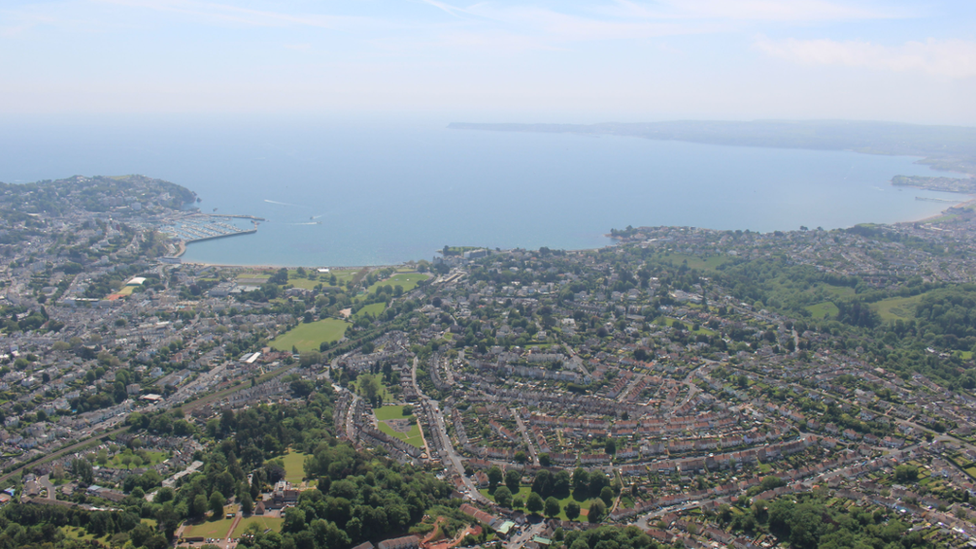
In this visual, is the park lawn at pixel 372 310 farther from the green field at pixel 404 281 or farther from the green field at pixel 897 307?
the green field at pixel 897 307

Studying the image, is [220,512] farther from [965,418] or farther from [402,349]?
[965,418]

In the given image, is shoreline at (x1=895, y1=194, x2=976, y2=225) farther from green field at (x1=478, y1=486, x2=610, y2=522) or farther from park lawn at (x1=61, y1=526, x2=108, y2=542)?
park lawn at (x1=61, y1=526, x2=108, y2=542)

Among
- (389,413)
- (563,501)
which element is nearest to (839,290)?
(563,501)

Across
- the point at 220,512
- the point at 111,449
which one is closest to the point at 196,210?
the point at 111,449

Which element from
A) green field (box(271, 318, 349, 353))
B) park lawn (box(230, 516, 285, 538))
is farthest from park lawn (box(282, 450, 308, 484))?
green field (box(271, 318, 349, 353))

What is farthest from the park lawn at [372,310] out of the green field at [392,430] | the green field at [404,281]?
the green field at [392,430]

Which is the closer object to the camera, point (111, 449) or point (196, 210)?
point (111, 449)
